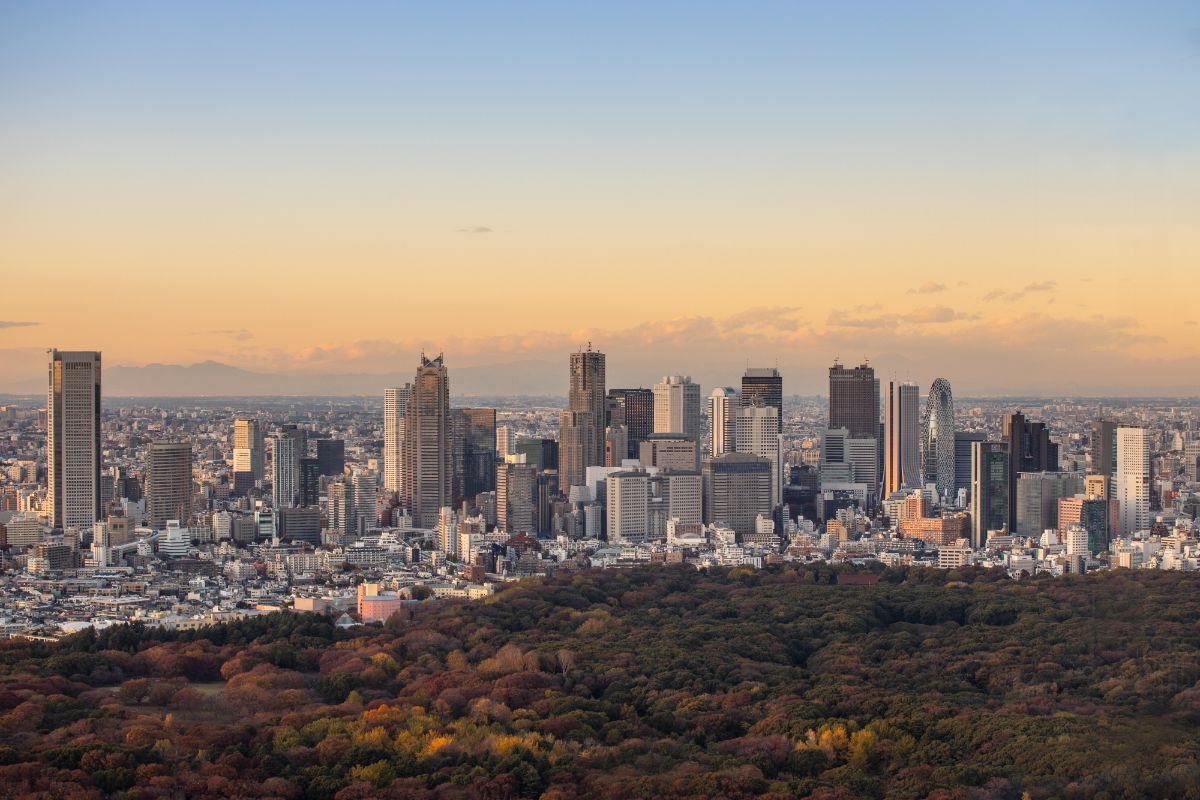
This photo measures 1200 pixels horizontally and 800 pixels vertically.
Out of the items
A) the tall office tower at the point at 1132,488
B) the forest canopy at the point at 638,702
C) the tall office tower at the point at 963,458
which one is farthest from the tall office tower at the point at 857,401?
the forest canopy at the point at 638,702

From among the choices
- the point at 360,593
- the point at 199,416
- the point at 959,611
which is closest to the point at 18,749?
the point at 959,611

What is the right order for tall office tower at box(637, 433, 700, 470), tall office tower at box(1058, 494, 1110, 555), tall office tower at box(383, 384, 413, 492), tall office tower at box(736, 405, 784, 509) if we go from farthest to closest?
tall office tower at box(736, 405, 784, 509) < tall office tower at box(637, 433, 700, 470) < tall office tower at box(383, 384, 413, 492) < tall office tower at box(1058, 494, 1110, 555)

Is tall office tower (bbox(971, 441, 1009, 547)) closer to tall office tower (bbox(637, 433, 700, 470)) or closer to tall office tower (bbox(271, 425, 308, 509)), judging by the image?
tall office tower (bbox(637, 433, 700, 470))

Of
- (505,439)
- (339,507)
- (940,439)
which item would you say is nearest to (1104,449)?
(940,439)

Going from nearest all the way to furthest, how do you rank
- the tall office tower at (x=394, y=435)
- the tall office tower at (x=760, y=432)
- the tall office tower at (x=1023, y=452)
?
1. the tall office tower at (x=1023, y=452)
2. the tall office tower at (x=394, y=435)
3. the tall office tower at (x=760, y=432)

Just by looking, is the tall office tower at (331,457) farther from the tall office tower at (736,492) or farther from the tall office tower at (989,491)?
the tall office tower at (989,491)

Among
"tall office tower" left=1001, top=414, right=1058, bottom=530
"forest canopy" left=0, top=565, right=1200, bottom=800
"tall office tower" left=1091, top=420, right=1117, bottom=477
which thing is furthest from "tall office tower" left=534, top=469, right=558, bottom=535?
"forest canopy" left=0, top=565, right=1200, bottom=800
